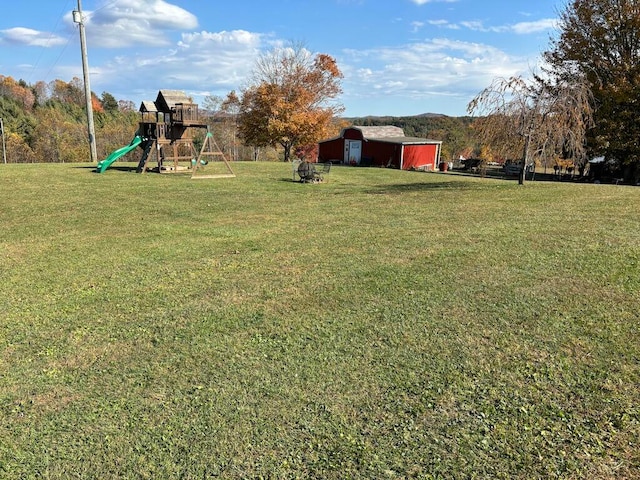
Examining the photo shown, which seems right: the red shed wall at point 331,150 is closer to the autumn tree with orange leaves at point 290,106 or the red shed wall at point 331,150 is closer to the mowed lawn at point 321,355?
the autumn tree with orange leaves at point 290,106

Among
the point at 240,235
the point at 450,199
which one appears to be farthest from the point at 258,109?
the point at 240,235

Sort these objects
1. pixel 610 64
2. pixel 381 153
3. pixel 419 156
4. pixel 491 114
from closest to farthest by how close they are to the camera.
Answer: pixel 491 114, pixel 610 64, pixel 381 153, pixel 419 156

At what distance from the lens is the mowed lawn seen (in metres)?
2.39

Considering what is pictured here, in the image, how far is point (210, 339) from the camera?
144 inches

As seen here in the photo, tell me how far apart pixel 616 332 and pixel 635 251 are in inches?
118

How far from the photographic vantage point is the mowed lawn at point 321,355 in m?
2.39

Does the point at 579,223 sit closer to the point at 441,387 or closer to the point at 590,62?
the point at 441,387

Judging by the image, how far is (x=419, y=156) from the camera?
33938mm

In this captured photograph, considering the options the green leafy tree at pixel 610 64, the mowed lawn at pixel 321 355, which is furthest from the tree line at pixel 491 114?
the mowed lawn at pixel 321 355

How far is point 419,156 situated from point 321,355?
3241 cm

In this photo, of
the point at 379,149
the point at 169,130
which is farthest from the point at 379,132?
the point at 169,130

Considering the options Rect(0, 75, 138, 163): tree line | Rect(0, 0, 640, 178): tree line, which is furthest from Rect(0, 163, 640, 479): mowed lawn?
Rect(0, 75, 138, 163): tree line

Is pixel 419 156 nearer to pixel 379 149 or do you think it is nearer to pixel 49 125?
pixel 379 149

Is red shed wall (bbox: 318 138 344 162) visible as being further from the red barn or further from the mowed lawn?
the mowed lawn
